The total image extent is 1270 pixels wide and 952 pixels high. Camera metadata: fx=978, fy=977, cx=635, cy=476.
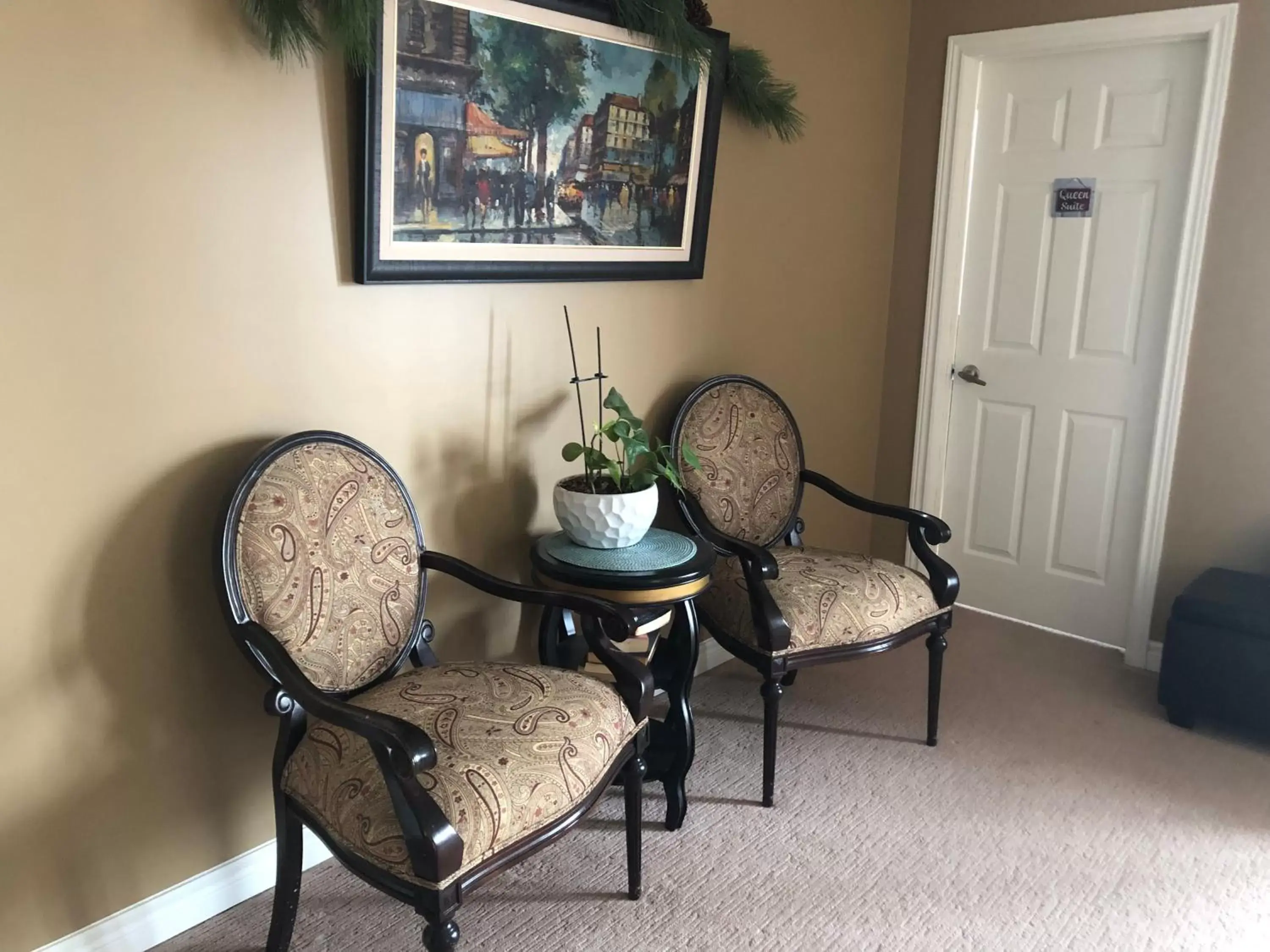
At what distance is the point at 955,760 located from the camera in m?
2.66

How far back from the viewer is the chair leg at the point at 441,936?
60.1 inches

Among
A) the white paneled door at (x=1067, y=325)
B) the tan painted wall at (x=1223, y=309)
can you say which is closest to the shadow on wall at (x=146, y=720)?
the white paneled door at (x=1067, y=325)

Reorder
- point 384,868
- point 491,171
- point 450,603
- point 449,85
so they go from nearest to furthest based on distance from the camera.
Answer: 1. point 384,868
2. point 449,85
3. point 491,171
4. point 450,603

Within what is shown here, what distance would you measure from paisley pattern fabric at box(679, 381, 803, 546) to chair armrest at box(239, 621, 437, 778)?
50.4 inches

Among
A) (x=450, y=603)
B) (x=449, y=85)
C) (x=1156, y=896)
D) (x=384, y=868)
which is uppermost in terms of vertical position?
(x=449, y=85)

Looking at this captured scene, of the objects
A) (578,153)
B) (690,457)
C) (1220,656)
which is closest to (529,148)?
(578,153)

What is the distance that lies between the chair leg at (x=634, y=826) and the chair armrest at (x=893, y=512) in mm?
1119

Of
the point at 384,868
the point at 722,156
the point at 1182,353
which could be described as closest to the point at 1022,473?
the point at 1182,353

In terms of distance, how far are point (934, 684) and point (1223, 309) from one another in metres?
1.46

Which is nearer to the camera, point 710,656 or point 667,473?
point 667,473

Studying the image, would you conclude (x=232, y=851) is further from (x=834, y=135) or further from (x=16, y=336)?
(x=834, y=135)

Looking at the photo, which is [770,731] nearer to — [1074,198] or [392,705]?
[392,705]

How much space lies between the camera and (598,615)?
6.57 feet

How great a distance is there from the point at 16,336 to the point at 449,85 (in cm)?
96
